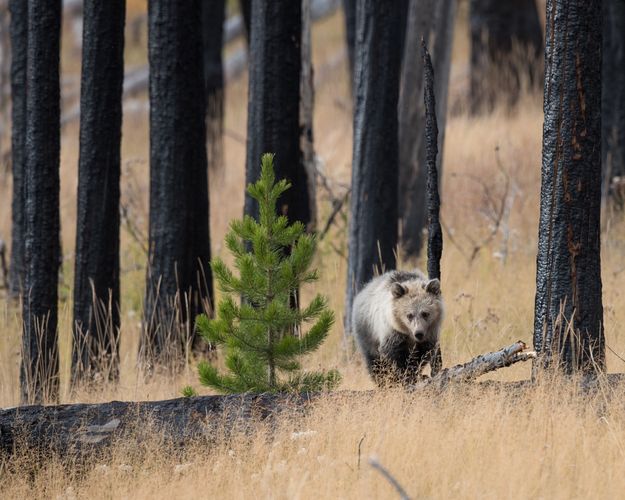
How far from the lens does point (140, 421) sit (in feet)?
20.7

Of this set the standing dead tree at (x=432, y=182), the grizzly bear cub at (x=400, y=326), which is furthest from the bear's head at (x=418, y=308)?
the standing dead tree at (x=432, y=182)

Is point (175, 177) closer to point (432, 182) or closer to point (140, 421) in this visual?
point (432, 182)

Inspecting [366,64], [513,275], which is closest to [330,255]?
[513,275]

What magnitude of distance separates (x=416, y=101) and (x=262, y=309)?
705cm

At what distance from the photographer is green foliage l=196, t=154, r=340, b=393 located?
7.02 meters

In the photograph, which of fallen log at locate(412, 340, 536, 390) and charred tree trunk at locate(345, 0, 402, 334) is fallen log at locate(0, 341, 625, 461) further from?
charred tree trunk at locate(345, 0, 402, 334)

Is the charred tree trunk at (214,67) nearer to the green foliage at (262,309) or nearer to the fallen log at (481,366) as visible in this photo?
the green foliage at (262,309)

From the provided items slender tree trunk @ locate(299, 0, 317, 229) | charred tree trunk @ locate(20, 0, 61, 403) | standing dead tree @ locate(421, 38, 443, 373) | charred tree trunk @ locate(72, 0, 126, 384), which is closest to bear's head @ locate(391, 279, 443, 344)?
standing dead tree @ locate(421, 38, 443, 373)

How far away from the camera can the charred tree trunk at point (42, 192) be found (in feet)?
31.3

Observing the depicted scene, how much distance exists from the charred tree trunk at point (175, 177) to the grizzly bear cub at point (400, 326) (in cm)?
208

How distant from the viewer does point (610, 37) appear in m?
14.7

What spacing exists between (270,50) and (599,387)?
→ 4.93 m

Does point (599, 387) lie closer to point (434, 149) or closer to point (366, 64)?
point (434, 149)

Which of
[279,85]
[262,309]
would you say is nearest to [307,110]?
[279,85]
